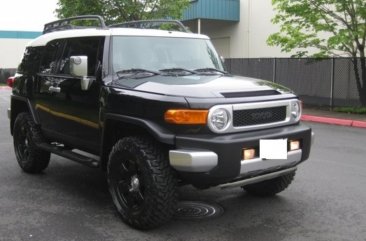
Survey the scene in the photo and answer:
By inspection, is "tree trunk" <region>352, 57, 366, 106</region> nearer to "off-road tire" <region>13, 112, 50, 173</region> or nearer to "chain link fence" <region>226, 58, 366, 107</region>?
"chain link fence" <region>226, 58, 366, 107</region>

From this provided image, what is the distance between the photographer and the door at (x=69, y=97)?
17.6 feet

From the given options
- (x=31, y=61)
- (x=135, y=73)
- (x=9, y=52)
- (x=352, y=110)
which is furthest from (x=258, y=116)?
(x=9, y=52)

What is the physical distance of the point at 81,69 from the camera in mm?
5223

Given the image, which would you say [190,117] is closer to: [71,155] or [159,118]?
[159,118]

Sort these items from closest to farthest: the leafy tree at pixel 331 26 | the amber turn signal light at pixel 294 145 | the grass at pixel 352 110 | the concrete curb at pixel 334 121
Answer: the amber turn signal light at pixel 294 145 < the concrete curb at pixel 334 121 < the leafy tree at pixel 331 26 < the grass at pixel 352 110

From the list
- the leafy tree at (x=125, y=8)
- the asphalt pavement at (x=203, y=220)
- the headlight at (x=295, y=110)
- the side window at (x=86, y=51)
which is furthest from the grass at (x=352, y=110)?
the side window at (x=86, y=51)

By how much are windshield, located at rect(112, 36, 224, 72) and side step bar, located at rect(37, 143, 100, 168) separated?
3.28 feet

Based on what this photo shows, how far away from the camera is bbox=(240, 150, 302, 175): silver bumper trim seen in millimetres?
4402

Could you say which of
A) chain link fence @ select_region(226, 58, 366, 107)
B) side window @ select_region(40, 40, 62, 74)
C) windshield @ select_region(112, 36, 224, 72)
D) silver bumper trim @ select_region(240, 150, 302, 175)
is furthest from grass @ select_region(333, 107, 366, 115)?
side window @ select_region(40, 40, 62, 74)

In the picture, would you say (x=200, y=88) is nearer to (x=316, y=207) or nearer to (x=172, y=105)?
(x=172, y=105)

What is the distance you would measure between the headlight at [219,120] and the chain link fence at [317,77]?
496 inches

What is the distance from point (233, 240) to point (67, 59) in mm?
2986

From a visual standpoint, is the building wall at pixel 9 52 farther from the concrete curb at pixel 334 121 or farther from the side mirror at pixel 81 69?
the side mirror at pixel 81 69

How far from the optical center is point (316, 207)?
213 inches
